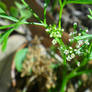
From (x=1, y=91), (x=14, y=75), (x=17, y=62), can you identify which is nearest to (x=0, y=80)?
(x=1, y=91)

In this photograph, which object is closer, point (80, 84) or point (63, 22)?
point (80, 84)

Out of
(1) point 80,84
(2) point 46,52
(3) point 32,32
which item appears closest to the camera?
(1) point 80,84

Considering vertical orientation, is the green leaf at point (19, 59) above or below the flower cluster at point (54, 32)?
below

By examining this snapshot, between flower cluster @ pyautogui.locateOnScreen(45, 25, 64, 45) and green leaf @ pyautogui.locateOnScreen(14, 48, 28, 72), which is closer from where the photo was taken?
flower cluster @ pyautogui.locateOnScreen(45, 25, 64, 45)

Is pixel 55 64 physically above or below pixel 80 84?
above

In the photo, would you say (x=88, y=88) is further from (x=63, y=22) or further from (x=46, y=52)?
(x=63, y=22)

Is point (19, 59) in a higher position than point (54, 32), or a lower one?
lower

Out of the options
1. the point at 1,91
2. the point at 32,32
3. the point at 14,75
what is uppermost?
the point at 32,32

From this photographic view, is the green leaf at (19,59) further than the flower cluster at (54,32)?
Yes

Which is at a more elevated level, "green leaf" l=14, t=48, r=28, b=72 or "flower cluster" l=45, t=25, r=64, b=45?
"flower cluster" l=45, t=25, r=64, b=45

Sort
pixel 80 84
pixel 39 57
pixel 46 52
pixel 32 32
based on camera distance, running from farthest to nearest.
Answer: pixel 32 32
pixel 46 52
pixel 80 84
pixel 39 57

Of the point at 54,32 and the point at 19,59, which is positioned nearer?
the point at 54,32
